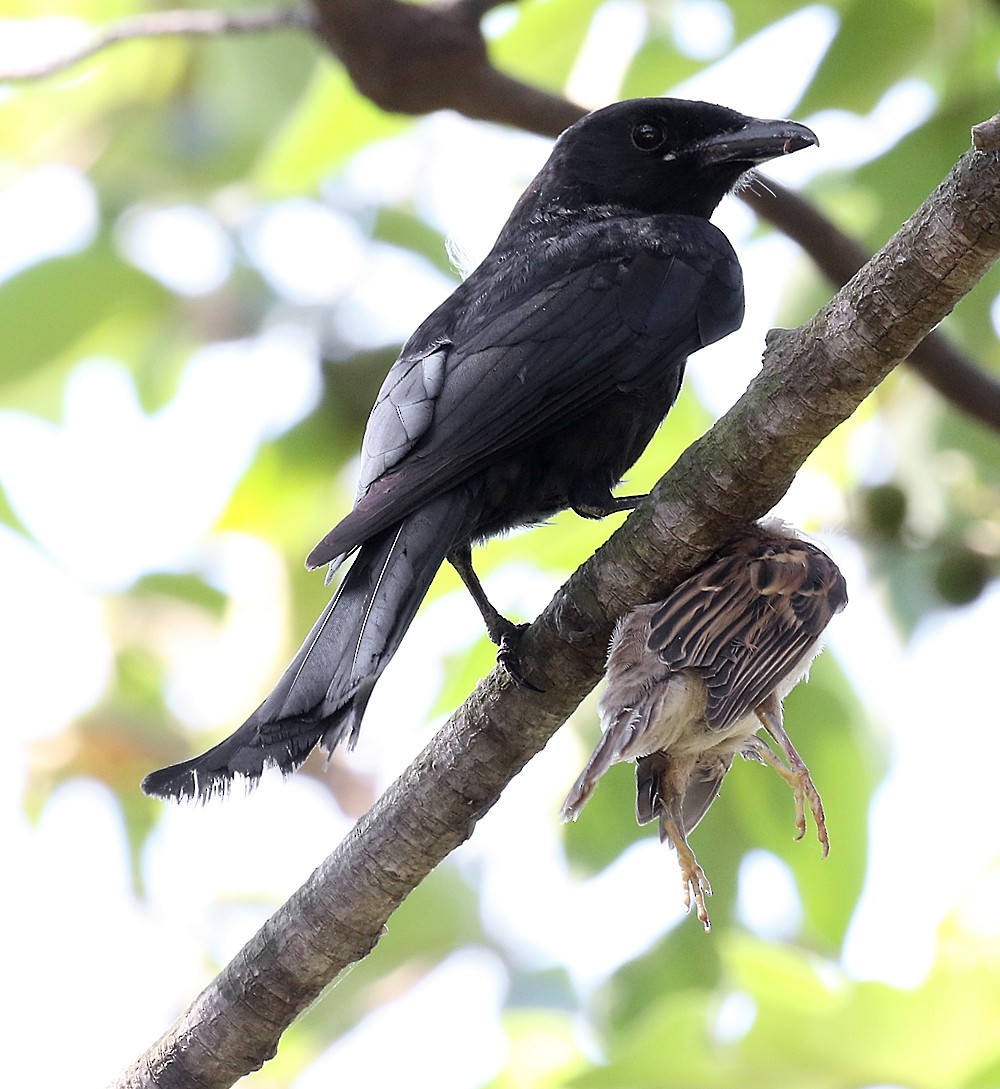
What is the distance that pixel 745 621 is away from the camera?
253cm

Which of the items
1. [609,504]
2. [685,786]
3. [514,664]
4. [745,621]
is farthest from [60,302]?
[745,621]

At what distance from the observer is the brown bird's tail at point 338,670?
2.45 metres

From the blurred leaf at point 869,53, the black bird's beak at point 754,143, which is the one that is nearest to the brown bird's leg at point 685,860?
the black bird's beak at point 754,143

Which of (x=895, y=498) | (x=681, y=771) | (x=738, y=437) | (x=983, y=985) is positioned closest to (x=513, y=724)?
(x=681, y=771)

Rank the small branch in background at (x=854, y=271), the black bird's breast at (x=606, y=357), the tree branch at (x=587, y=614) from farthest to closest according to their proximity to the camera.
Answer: the small branch in background at (x=854, y=271)
the black bird's breast at (x=606, y=357)
the tree branch at (x=587, y=614)

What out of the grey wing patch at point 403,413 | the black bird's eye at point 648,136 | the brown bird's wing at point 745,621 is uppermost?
the black bird's eye at point 648,136

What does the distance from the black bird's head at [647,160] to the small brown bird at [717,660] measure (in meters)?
1.48

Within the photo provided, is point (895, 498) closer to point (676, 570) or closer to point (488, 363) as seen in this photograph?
point (488, 363)

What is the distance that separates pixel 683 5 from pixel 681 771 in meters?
2.45

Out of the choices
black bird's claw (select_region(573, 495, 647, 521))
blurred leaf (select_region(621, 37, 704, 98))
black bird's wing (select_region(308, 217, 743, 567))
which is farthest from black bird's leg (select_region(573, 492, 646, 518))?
blurred leaf (select_region(621, 37, 704, 98))

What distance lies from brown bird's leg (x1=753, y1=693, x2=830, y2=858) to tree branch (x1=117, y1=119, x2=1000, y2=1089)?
0.31m

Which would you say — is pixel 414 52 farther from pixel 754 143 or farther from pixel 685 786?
pixel 685 786

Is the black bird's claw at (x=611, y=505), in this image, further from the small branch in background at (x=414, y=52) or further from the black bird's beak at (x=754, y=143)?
the small branch in background at (x=414, y=52)

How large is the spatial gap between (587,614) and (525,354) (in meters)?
0.66
